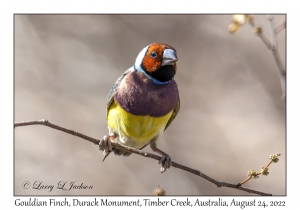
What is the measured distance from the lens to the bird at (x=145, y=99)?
16.7 ft

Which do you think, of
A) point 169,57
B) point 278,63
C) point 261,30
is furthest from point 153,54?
point 278,63

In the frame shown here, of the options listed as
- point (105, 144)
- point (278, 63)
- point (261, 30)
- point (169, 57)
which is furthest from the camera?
point (105, 144)

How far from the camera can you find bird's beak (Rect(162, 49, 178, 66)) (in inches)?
196

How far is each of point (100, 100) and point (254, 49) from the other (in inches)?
121

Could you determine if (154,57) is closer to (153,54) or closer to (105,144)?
(153,54)

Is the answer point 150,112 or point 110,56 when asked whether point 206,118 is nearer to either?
point 110,56

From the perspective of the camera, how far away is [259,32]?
131 inches

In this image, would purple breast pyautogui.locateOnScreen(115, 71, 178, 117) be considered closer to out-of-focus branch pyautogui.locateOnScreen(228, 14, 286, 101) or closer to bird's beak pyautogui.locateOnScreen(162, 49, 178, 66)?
bird's beak pyautogui.locateOnScreen(162, 49, 178, 66)

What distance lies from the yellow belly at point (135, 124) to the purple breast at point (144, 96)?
0.21ft

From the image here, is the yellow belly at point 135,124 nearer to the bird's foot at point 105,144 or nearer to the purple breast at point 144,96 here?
the purple breast at point 144,96

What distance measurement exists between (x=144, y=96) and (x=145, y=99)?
0.12 feet

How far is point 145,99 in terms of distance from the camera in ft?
16.7
